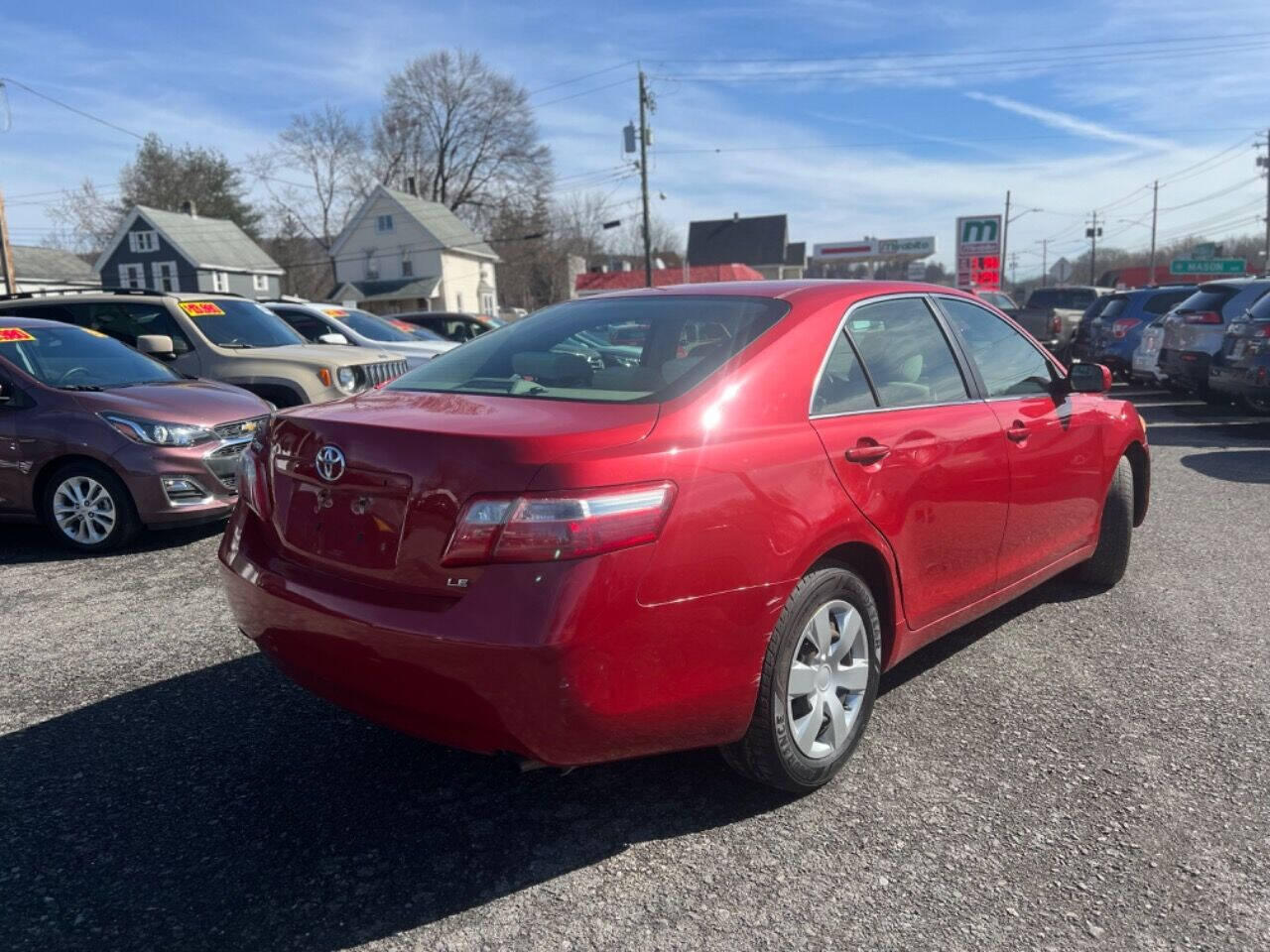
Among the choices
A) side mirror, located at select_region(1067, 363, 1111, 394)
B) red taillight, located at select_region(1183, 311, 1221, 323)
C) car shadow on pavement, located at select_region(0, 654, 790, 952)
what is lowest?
car shadow on pavement, located at select_region(0, 654, 790, 952)

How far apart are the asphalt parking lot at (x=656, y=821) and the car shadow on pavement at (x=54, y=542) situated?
6.51 feet

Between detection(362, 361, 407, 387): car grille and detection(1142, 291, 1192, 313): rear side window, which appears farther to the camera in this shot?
detection(1142, 291, 1192, 313): rear side window

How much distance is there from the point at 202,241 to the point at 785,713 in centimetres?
5874

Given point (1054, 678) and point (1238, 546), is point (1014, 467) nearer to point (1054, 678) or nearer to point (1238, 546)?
point (1054, 678)

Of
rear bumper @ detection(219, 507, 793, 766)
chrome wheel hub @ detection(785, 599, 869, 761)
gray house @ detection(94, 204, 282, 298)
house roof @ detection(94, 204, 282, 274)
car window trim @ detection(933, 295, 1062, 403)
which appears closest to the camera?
rear bumper @ detection(219, 507, 793, 766)

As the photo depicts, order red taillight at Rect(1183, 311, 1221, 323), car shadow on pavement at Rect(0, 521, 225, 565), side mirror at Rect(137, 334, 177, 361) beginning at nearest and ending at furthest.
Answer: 1. car shadow on pavement at Rect(0, 521, 225, 565)
2. side mirror at Rect(137, 334, 177, 361)
3. red taillight at Rect(1183, 311, 1221, 323)

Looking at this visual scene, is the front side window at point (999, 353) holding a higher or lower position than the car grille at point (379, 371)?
higher

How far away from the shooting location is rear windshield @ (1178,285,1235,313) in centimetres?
1171

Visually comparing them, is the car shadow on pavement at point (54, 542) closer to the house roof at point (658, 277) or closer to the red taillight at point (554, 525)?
the red taillight at point (554, 525)

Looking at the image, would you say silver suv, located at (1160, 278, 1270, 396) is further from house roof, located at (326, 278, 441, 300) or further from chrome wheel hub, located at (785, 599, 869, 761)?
house roof, located at (326, 278, 441, 300)

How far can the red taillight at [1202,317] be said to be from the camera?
11625 mm

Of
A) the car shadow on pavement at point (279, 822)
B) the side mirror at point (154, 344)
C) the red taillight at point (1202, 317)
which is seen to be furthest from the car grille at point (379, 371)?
the red taillight at point (1202, 317)

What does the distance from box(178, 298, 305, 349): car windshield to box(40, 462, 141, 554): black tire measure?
9.97ft

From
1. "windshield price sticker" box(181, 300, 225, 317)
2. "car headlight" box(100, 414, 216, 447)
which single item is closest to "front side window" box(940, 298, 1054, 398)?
"car headlight" box(100, 414, 216, 447)
